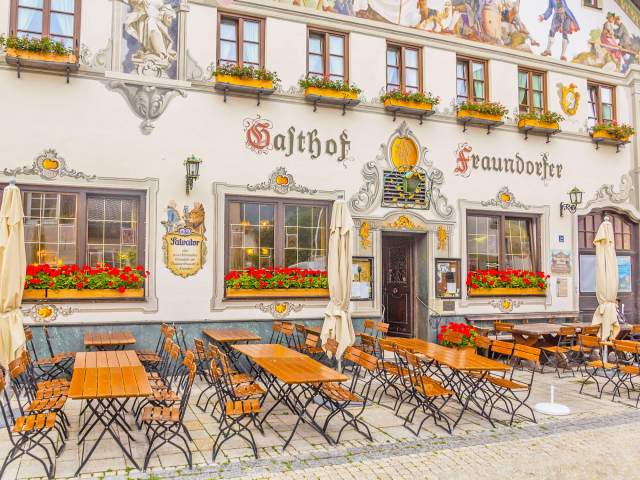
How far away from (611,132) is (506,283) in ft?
14.8

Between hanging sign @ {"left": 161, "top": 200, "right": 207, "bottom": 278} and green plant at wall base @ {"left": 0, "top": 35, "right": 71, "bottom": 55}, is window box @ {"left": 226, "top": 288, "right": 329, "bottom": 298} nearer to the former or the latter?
hanging sign @ {"left": 161, "top": 200, "right": 207, "bottom": 278}

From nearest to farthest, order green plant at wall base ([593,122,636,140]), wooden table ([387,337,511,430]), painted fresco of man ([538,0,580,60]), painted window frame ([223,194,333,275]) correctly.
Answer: wooden table ([387,337,511,430]) < painted window frame ([223,194,333,275]) < painted fresco of man ([538,0,580,60]) < green plant at wall base ([593,122,636,140])

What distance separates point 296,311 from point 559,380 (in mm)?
4626

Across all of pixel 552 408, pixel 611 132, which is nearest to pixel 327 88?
pixel 552 408

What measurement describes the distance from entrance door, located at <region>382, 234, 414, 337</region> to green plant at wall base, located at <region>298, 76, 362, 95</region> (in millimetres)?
3142

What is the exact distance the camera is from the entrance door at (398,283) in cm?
1198

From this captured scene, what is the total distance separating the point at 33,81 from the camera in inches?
348

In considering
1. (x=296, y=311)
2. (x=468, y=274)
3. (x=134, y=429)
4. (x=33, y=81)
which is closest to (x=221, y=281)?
(x=296, y=311)

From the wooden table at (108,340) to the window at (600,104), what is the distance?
36.7 feet

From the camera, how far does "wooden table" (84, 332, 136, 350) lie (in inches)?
312

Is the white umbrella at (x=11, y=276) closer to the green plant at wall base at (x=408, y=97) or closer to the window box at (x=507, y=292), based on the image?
the green plant at wall base at (x=408, y=97)

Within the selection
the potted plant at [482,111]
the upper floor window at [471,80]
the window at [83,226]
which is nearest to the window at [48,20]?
the window at [83,226]

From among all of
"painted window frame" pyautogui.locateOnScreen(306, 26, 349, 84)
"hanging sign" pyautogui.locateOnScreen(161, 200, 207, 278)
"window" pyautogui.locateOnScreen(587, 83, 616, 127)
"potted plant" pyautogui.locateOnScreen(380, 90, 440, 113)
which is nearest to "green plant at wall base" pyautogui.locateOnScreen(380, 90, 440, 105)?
"potted plant" pyautogui.locateOnScreen(380, 90, 440, 113)

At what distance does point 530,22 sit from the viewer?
12.8m
